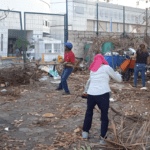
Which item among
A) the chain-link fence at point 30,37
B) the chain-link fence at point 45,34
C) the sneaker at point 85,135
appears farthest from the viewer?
the chain-link fence at point 45,34

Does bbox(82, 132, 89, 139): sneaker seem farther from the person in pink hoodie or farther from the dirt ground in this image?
the person in pink hoodie

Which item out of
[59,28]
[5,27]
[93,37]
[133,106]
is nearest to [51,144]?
[133,106]

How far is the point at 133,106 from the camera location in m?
6.90

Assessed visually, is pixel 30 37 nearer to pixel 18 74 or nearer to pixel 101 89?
pixel 18 74

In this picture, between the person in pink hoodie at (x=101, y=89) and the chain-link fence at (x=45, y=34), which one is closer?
the person in pink hoodie at (x=101, y=89)

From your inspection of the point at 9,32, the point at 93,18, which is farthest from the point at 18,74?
the point at 93,18

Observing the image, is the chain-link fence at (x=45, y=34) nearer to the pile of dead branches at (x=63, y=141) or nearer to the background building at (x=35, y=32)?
the background building at (x=35, y=32)

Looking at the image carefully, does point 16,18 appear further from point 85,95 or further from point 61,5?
point 61,5

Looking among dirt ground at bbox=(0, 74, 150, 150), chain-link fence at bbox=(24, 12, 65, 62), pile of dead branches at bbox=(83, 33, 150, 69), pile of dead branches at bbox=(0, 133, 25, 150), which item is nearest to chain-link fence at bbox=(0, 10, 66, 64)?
chain-link fence at bbox=(24, 12, 65, 62)

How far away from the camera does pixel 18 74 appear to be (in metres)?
9.52

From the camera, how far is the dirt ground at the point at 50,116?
4246mm

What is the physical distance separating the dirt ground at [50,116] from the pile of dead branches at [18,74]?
14.2 inches

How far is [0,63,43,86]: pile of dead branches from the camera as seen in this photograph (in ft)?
30.4

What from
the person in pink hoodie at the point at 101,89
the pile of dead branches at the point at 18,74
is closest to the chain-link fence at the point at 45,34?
the pile of dead branches at the point at 18,74
